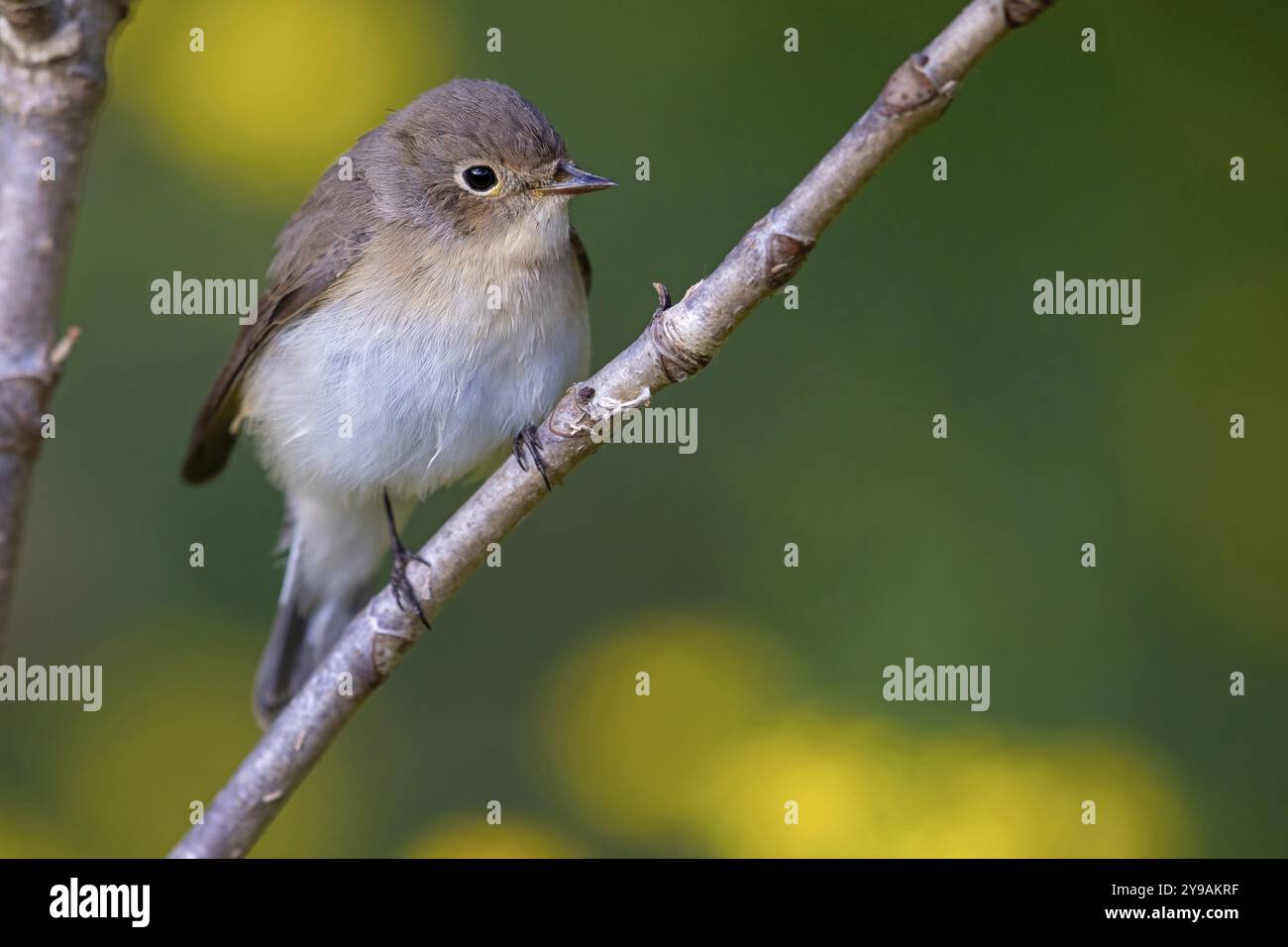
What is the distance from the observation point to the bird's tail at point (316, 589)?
479 centimetres

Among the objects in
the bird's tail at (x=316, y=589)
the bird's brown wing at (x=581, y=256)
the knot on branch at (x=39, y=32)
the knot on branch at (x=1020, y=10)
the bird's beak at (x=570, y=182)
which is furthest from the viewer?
the bird's tail at (x=316, y=589)

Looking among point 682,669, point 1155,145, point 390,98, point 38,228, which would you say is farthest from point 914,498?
point 38,228

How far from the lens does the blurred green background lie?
4.07m

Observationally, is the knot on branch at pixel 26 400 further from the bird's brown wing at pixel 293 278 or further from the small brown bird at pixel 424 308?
the bird's brown wing at pixel 293 278

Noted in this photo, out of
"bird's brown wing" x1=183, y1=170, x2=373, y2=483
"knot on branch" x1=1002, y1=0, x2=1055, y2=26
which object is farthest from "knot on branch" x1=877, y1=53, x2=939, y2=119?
"bird's brown wing" x1=183, y1=170, x2=373, y2=483

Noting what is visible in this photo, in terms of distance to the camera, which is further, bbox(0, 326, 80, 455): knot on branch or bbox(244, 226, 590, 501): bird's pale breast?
bbox(244, 226, 590, 501): bird's pale breast

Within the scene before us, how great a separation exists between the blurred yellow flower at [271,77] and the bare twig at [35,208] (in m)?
1.99

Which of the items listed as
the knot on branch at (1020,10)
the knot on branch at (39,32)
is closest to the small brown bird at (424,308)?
the knot on branch at (39,32)

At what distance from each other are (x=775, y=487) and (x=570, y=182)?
3.97 feet

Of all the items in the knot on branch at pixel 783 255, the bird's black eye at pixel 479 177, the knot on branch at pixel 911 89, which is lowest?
the knot on branch at pixel 783 255

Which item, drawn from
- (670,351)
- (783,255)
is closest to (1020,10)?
(783,255)

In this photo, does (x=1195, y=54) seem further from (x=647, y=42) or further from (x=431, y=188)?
(x=431, y=188)

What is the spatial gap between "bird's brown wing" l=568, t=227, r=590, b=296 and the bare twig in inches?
70.9

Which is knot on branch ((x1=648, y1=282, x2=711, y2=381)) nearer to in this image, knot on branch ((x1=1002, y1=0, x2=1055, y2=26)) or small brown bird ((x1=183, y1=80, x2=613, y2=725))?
knot on branch ((x1=1002, y1=0, x2=1055, y2=26))
